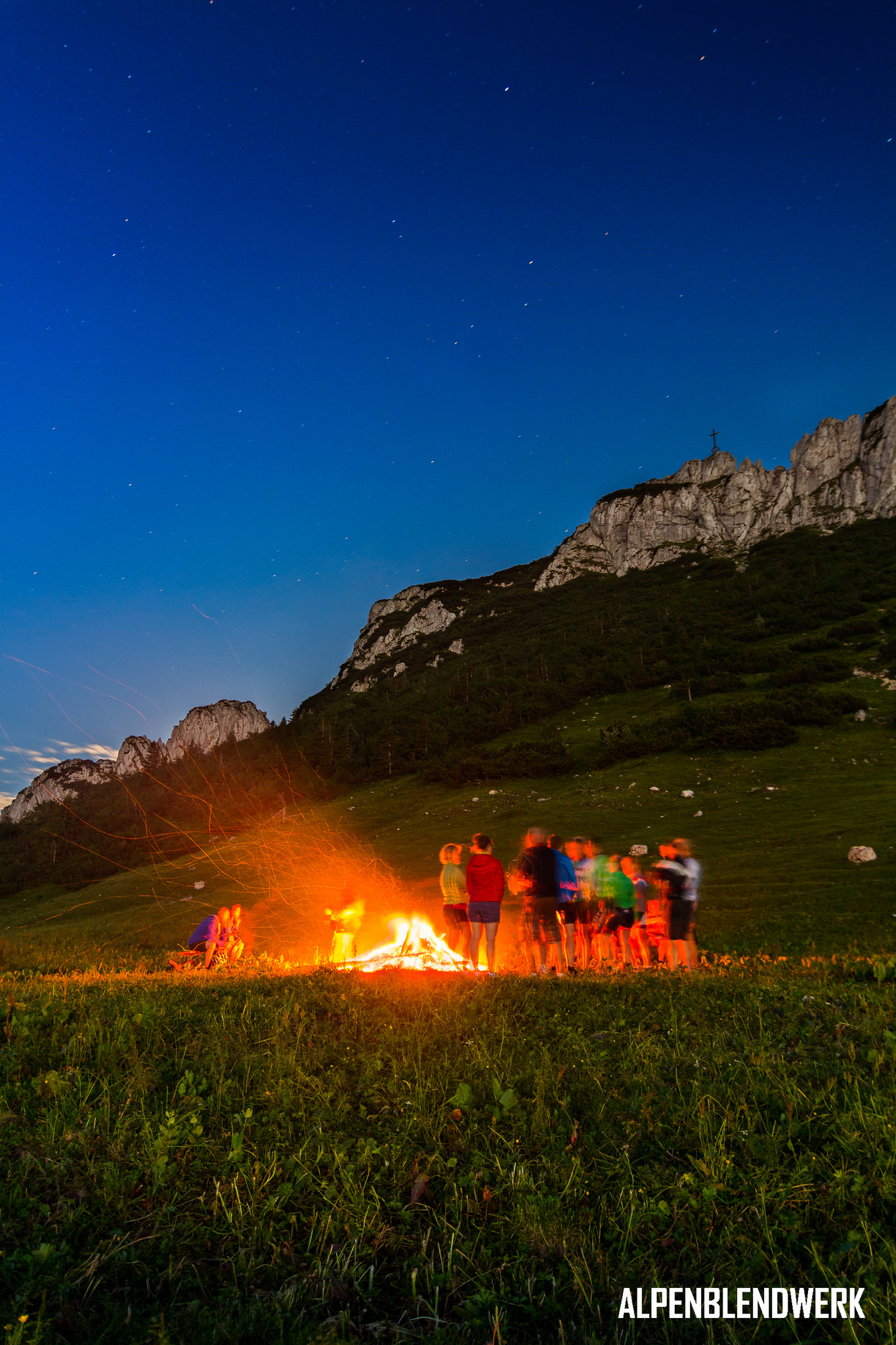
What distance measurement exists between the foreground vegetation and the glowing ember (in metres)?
3.15

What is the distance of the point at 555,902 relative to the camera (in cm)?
1147

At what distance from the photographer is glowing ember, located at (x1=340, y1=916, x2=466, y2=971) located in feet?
31.6

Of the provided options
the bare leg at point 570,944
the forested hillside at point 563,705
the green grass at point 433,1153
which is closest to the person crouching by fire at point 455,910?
the bare leg at point 570,944

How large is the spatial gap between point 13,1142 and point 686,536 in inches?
7563

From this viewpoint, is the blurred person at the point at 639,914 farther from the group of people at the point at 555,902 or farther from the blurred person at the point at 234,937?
the blurred person at the point at 234,937

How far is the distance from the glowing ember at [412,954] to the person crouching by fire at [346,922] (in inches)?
20.8

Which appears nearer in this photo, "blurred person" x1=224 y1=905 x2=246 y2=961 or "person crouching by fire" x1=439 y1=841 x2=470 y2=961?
"person crouching by fire" x1=439 y1=841 x2=470 y2=961

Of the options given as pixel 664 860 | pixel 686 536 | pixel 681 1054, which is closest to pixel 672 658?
pixel 664 860

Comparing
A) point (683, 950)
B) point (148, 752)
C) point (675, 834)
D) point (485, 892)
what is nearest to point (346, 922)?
point (485, 892)

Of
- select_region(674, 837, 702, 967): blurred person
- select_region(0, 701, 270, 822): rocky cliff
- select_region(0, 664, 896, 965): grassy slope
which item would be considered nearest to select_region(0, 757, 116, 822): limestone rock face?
select_region(0, 701, 270, 822): rocky cliff

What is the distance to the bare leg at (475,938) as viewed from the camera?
11641 mm

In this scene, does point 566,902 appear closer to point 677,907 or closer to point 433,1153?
point 677,907

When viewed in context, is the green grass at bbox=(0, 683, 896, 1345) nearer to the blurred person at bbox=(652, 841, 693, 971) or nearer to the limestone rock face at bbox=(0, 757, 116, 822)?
the blurred person at bbox=(652, 841, 693, 971)

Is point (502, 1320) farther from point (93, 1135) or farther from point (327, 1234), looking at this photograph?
point (93, 1135)
